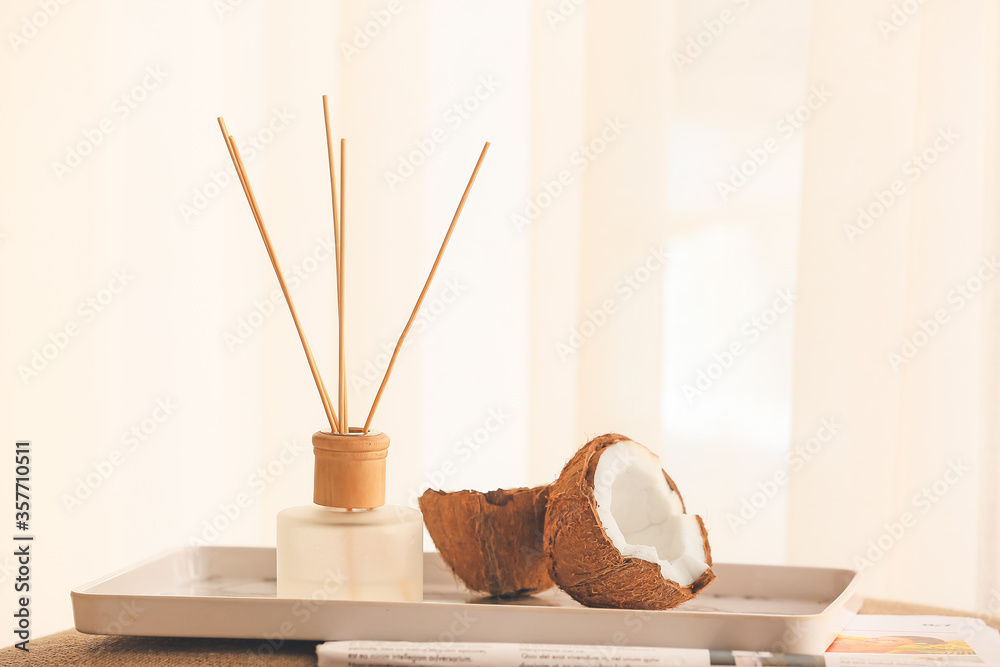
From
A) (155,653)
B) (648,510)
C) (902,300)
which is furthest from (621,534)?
(902,300)

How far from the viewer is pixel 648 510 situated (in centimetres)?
68

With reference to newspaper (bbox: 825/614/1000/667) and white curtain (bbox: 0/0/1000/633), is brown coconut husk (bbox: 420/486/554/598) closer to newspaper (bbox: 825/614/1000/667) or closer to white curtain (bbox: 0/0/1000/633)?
newspaper (bbox: 825/614/1000/667)

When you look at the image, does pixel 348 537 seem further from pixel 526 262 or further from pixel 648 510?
pixel 526 262

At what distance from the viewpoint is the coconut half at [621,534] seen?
60 cm

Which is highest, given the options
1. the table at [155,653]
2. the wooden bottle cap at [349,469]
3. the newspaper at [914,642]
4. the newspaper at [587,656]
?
the wooden bottle cap at [349,469]

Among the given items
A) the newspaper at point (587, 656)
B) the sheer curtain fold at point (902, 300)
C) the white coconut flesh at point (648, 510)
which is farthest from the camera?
the sheer curtain fold at point (902, 300)

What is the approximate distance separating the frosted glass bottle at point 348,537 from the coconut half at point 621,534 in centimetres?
11

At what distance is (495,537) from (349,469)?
0.39 ft

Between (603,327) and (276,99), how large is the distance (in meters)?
0.63

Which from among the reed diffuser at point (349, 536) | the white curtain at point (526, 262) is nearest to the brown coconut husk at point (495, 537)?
the reed diffuser at point (349, 536)

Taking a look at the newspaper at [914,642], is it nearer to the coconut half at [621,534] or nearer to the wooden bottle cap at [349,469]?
the coconut half at [621,534]

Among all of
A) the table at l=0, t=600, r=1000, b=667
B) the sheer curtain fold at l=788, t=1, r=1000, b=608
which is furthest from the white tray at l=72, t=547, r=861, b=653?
the sheer curtain fold at l=788, t=1, r=1000, b=608

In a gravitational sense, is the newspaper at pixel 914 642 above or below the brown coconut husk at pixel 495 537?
below

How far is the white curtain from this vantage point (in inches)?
47.3
